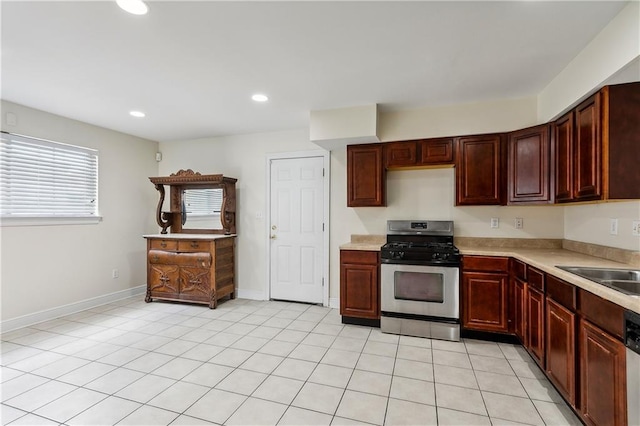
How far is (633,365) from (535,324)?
1161 millimetres

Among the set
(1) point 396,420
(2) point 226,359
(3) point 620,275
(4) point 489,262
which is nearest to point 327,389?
(1) point 396,420

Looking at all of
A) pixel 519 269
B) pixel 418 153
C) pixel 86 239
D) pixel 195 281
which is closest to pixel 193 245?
pixel 195 281

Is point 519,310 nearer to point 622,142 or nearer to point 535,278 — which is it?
point 535,278

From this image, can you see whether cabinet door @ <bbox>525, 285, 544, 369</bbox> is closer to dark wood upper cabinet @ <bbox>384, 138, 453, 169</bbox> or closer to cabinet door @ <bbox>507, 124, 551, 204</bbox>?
cabinet door @ <bbox>507, 124, 551, 204</bbox>

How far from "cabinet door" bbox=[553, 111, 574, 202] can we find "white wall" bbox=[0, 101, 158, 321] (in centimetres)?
549

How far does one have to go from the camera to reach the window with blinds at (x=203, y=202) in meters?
4.75

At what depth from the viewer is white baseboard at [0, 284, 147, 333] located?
11.0 feet

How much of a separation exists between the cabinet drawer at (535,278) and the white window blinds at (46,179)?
205 inches

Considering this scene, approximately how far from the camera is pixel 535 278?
96.0 inches

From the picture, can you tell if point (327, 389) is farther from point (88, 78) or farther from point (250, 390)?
point (88, 78)

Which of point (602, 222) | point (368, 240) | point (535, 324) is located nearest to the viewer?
point (535, 324)

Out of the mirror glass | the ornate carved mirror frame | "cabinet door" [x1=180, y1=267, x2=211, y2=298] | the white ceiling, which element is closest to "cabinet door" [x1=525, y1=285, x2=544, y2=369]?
the white ceiling

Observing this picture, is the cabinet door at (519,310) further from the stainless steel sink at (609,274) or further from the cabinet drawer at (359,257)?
the cabinet drawer at (359,257)

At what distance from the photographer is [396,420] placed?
1.90 meters
